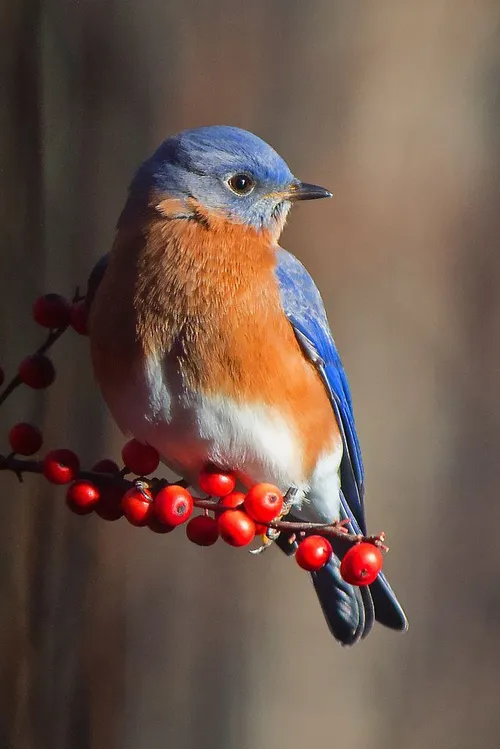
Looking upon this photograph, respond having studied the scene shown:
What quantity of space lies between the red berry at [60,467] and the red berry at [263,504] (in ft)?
0.51

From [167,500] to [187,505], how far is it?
0.06 feet

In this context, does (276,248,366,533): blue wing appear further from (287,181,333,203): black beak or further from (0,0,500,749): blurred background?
(0,0,500,749): blurred background

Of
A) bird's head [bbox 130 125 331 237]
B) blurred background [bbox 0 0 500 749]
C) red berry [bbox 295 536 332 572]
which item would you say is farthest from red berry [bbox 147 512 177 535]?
blurred background [bbox 0 0 500 749]

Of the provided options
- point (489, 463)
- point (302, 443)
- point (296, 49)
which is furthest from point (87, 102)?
point (489, 463)

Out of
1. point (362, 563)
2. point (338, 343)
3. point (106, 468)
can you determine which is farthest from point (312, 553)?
point (338, 343)

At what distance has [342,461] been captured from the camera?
32.1 inches

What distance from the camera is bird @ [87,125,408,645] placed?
70 cm

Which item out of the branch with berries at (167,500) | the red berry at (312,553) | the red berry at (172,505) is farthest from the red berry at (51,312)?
the red berry at (312,553)

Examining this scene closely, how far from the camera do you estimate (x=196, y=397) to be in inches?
27.7

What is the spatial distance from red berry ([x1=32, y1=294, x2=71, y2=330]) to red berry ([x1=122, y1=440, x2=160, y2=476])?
14 cm

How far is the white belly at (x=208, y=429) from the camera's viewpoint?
71cm

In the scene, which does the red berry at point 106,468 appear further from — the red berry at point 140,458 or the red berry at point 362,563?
the red berry at point 362,563

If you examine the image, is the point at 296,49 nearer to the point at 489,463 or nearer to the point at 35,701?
the point at 489,463

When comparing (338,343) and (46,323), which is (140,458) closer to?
(46,323)
